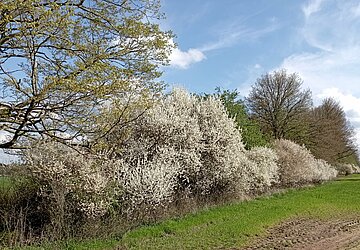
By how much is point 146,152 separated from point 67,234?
577 cm

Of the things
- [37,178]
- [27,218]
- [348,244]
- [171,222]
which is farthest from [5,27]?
[348,244]

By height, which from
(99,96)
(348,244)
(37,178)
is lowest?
(348,244)

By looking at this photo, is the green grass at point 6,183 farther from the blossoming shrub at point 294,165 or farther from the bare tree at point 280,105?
the bare tree at point 280,105

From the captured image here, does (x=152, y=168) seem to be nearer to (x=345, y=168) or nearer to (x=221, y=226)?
(x=221, y=226)

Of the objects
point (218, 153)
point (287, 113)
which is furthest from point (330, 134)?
point (218, 153)

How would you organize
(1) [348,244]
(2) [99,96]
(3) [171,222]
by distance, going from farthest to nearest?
1. (3) [171,222]
2. (1) [348,244]
3. (2) [99,96]

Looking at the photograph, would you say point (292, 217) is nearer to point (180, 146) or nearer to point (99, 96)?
point (180, 146)

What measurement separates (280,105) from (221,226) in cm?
2840

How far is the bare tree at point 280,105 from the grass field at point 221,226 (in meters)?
20.1

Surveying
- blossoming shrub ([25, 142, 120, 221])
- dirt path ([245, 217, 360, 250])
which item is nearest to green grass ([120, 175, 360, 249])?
dirt path ([245, 217, 360, 250])

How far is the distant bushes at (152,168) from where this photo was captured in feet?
34.0

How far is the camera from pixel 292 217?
14.2m

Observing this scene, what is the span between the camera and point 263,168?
22016mm

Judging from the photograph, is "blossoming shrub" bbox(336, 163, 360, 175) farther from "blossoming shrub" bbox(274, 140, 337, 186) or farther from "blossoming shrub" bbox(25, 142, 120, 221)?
"blossoming shrub" bbox(25, 142, 120, 221)
